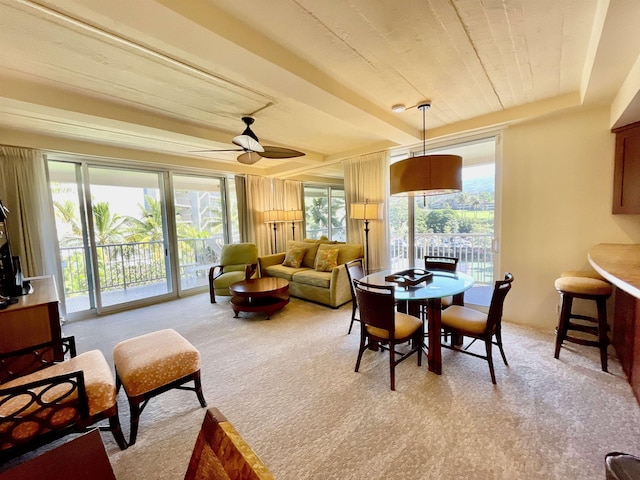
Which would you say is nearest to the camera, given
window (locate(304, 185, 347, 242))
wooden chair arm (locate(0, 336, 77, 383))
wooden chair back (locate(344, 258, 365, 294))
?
wooden chair arm (locate(0, 336, 77, 383))

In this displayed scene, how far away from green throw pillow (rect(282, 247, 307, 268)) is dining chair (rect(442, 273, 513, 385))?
298cm

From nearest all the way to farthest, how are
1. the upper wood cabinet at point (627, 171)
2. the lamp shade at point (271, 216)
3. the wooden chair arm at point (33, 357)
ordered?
the wooden chair arm at point (33, 357), the upper wood cabinet at point (627, 171), the lamp shade at point (271, 216)

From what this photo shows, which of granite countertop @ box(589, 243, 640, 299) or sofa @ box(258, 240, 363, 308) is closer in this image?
granite countertop @ box(589, 243, 640, 299)

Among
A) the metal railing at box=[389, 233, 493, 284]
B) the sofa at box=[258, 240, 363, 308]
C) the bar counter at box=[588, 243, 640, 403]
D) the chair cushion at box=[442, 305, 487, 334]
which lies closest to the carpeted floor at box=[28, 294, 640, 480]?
the bar counter at box=[588, 243, 640, 403]

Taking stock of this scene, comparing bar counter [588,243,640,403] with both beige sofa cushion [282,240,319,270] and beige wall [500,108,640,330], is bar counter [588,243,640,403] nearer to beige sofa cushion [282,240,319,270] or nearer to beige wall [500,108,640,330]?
beige wall [500,108,640,330]

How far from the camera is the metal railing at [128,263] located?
405 centimetres

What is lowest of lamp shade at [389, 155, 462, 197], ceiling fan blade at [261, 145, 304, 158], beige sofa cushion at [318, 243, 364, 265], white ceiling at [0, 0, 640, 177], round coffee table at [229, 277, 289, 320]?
round coffee table at [229, 277, 289, 320]

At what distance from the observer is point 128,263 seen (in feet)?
15.0

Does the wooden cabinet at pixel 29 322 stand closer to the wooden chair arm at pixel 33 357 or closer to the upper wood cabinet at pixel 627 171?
the wooden chair arm at pixel 33 357

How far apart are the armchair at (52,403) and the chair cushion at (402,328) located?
1.87m

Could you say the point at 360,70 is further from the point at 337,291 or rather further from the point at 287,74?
the point at 337,291

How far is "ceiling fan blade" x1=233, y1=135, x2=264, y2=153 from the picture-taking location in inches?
110

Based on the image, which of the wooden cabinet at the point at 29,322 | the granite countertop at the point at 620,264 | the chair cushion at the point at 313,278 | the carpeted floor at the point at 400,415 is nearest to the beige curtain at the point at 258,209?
the chair cushion at the point at 313,278

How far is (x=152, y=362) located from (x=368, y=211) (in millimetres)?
3239
